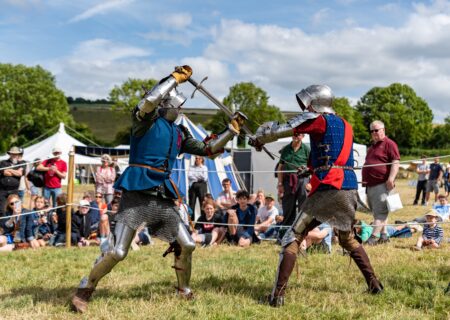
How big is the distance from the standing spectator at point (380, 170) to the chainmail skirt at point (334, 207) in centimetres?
268

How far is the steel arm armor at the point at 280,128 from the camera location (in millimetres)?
3955

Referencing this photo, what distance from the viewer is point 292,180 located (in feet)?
24.3

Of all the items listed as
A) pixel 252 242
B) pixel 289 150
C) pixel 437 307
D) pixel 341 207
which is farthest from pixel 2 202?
pixel 437 307

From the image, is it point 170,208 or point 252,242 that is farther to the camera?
point 252,242

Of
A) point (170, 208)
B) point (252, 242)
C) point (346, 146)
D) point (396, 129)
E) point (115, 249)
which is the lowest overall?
point (252, 242)

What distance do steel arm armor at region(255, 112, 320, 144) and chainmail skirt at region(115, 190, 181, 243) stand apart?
89 centimetres

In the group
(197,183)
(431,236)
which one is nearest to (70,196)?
(197,183)

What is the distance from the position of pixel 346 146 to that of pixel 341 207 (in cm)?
47

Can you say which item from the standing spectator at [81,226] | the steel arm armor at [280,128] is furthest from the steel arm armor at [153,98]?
the standing spectator at [81,226]

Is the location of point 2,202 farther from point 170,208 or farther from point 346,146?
point 346,146

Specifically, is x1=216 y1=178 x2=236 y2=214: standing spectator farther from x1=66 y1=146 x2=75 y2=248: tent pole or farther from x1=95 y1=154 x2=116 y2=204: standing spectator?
x1=66 y1=146 x2=75 y2=248: tent pole

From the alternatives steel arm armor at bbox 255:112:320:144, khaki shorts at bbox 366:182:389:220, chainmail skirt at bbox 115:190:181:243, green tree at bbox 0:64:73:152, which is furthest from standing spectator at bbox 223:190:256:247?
green tree at bbox 0:64:73:152

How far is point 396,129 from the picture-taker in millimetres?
61094

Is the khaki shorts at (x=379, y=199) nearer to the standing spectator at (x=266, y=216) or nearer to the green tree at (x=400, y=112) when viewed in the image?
the standing spectator at (x=266, y=216)
